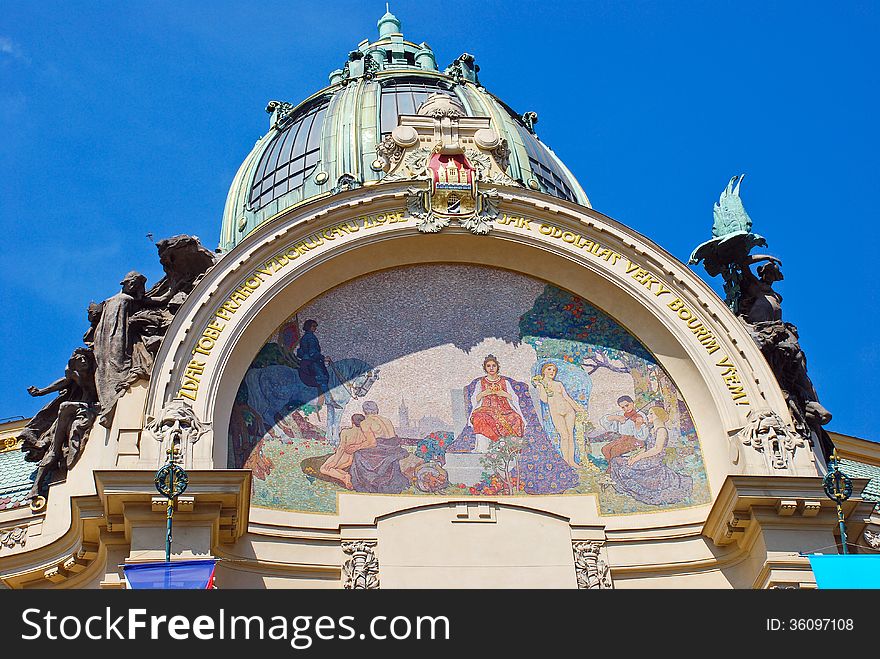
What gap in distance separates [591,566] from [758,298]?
367 cm

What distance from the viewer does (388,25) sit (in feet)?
94.1

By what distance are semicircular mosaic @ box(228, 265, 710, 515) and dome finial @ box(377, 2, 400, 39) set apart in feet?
41.1

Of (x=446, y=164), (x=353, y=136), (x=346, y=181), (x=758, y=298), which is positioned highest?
(x=353, y=136)

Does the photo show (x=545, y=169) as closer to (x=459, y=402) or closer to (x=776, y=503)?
(x=459, y=402)

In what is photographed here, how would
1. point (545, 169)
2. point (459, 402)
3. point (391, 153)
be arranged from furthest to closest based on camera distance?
point (545, 169) → point (391, 153) → point (459, 402)

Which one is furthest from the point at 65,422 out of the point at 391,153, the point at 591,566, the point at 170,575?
the point at 591,566

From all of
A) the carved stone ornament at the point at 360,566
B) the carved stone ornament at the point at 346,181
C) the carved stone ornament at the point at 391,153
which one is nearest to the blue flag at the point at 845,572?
the carved stone ornament at the point at 360,566

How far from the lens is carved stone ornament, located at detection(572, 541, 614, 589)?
15.2 meters

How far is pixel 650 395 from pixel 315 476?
3.72 meters

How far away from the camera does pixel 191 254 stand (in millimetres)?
16094

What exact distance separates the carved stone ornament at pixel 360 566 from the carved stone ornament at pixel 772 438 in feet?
12.9

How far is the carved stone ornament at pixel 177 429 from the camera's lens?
1463 centimetres
